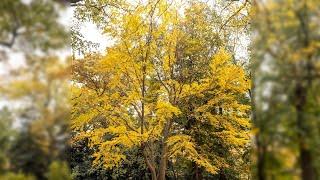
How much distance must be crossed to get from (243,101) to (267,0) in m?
11.4

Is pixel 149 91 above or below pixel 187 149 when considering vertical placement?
above

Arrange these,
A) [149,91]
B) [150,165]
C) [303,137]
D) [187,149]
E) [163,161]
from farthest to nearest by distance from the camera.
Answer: [149,91], [163,161], [150,165], [187,149], [303,137]

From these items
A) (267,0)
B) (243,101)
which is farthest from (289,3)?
(243,101)

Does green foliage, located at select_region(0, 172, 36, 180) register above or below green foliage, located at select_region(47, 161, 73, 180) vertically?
below

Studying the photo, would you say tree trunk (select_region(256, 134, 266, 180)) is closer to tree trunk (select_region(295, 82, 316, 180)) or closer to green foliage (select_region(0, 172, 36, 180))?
tree trunk (select_region(295, 82, 316, 180))

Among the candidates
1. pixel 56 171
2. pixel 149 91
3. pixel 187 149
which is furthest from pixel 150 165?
pixel 56 171

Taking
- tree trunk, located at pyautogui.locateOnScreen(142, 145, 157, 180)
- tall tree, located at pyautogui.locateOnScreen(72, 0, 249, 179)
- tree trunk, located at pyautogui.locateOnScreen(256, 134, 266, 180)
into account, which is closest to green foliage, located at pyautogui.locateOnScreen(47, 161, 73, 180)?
tree trunk, located at pyautogui.locateOnScreen(256, 134, 266, 180)

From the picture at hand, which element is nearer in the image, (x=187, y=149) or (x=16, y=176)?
(x=16, y=176)

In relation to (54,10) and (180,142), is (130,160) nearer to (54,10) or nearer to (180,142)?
(180,142)

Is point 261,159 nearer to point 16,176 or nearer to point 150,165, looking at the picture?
point 16,176

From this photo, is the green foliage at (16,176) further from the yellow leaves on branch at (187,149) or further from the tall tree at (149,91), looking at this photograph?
the yellow leaves on branch at (187,149)

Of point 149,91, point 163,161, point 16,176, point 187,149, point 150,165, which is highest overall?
point 149,91

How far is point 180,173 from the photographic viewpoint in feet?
39.7

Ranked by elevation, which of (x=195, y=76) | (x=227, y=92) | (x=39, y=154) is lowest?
(x=39, y=154)
